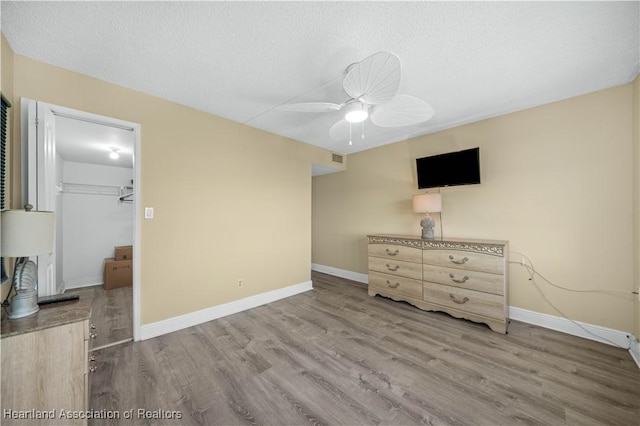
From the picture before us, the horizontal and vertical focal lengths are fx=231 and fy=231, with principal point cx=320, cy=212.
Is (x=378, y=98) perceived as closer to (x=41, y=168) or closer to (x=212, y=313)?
(x=41, y=168)

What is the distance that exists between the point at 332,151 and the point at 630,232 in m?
3.93

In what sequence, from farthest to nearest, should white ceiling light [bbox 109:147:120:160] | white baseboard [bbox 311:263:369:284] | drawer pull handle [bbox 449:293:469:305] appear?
1. white baseboard [bbox 311:263:369:284]
2. white ceiling light [bbox 109:147:120:160]
3. drawer pull handle [bbox 449:293:469:305]

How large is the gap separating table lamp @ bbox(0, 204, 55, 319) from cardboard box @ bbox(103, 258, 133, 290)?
10.6 feet

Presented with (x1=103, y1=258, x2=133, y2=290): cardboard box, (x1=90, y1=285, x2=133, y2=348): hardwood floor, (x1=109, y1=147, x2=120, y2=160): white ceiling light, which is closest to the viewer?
(x1=90, y1=285, x2=133, y2=348): hardwood floor

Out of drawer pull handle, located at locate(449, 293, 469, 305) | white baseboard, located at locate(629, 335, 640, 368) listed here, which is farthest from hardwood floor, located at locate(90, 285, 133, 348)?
white baseboard, located at locate(629, 335, 640, 368)

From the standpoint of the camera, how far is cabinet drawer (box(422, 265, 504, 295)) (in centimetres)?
258

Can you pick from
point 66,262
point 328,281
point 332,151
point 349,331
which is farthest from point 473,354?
point 66,262

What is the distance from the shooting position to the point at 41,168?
6.09 feet

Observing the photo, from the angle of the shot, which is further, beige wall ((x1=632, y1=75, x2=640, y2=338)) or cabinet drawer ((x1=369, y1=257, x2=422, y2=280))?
cabinet drawer ((x1=369, y1=257, x2=422, y2=280))

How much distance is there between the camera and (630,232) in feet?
7.37

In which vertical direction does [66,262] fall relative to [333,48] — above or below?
below

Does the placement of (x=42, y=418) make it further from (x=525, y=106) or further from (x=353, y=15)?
(x=525, y=106)

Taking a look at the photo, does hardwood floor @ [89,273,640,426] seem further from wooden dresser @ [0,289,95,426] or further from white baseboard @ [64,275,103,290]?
white baseboard @ [64,275,103,290]

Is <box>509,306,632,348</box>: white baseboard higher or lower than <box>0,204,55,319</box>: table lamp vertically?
lower
